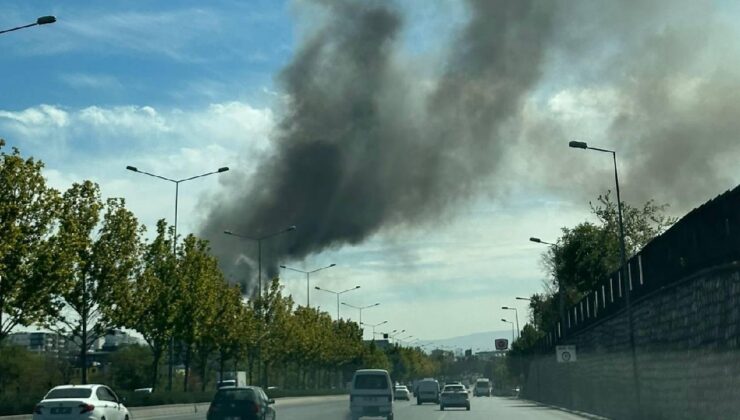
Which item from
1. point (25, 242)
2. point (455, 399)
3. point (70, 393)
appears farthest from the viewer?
point (455, 399)

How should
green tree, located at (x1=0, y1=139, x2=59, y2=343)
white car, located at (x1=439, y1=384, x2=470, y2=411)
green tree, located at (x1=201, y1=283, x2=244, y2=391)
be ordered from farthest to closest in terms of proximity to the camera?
green tree, located at (x1=201, y1=283, x2=244, y2=391), white car, located at (x1=439, y1=384, x2=470, y2=411), green tree, located at (x1=0, y1=139, x2=59, y2=343)

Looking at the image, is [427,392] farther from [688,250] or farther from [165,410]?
[688,250]

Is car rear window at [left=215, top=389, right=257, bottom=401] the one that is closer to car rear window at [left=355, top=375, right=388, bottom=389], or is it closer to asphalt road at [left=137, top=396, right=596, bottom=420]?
car rear window at [left=355, top=375, right=388, bottom=389]

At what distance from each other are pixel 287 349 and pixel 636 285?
59.2 metres

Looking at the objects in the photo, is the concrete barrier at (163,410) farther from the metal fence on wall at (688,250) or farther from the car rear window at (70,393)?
the metal fence on wall at (688,250)

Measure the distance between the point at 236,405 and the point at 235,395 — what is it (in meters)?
0.42

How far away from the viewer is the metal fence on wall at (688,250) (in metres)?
24.3

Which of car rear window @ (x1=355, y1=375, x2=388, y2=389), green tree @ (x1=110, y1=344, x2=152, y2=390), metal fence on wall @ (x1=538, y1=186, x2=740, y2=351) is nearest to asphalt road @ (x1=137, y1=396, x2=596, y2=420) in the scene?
car rear window @ (x1=355, y1=375, x2=388, y2=389)

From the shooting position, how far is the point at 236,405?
1104 inches

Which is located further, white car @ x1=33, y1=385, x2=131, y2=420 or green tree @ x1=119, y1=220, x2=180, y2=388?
green tree @ x1=119, y1=220, x2=180, y2=388

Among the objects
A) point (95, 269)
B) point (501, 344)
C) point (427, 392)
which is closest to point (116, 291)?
point (95, 269)

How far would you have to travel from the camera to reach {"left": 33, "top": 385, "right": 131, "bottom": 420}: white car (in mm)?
26344

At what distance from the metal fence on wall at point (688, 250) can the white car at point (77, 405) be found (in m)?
16.5

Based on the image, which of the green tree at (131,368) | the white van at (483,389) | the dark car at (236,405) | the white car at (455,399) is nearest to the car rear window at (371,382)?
the dark car at (236,405)
